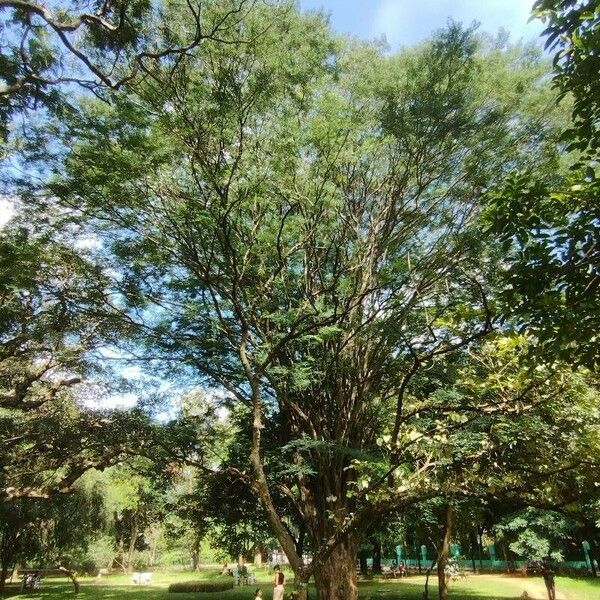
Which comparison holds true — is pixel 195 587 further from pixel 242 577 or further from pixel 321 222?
pixel 321 222

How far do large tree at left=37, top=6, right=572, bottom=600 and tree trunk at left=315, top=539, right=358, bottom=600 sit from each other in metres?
0.04

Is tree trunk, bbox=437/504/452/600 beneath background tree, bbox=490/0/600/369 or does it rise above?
beneath

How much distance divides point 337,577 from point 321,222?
24.2 ft

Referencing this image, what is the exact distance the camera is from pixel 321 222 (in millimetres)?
10914

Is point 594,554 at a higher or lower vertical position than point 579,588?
higher

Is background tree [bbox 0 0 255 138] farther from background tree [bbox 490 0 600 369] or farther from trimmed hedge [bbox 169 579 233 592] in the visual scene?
trimmed hedge [bbox 169 579 233 592]

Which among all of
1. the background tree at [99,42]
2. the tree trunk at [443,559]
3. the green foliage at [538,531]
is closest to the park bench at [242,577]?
the green foliage at [538,531]

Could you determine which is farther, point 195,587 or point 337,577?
point 195,587

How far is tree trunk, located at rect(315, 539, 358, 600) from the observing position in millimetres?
10242

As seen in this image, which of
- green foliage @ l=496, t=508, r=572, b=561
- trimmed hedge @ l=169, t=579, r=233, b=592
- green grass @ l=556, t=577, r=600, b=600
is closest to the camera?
green grass @ l=556, t=577, r=600, b=600

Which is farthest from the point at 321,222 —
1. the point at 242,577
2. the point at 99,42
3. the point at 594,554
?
the point at 242,577

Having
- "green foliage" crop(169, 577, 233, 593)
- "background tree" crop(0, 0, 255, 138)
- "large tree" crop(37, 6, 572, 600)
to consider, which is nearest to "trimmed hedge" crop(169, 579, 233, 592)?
"green foliage" crop(169, 577, 233, 593)

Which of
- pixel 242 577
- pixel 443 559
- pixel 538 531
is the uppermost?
pixel 538 531

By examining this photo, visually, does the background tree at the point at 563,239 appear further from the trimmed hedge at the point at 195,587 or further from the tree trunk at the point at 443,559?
the trimmed hedge at the point at 195,587
